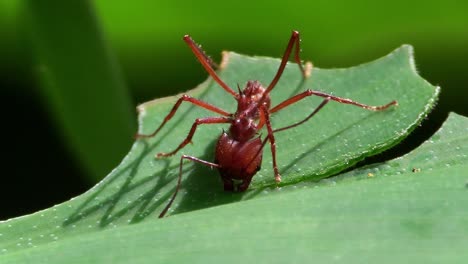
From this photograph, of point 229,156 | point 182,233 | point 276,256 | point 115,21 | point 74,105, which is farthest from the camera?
point 115,21

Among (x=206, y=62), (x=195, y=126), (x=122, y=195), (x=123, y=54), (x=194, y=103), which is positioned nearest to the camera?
(x=122, y=195)

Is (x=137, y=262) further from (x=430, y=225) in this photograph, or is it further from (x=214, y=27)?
(x=214, y=27)

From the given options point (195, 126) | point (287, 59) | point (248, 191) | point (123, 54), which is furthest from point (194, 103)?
point (123, 54)

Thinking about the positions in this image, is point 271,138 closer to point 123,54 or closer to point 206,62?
point 206,62

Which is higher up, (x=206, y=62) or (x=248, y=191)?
(x=206, y=62)

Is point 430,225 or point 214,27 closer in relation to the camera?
point 430,225

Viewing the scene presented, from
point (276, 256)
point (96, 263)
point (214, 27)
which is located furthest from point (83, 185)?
point (276, 256)

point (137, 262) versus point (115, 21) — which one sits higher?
point (115, 21)
